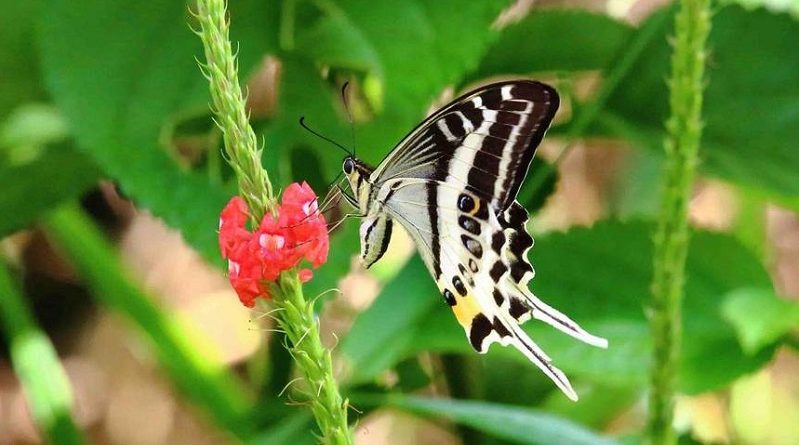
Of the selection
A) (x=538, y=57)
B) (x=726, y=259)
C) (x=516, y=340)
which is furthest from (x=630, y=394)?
(x=516, y=340)

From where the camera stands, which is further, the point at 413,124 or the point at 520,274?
the point at 413,124

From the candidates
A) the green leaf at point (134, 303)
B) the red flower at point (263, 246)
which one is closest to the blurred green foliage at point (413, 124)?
the green leaf at point (134, 303)

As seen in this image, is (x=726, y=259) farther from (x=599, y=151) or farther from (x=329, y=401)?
(x=599, y=151)

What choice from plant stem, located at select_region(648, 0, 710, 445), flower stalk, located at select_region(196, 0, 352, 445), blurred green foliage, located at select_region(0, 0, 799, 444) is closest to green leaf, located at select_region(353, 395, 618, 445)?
blurred green foliage, located at select_region(0, 0, 799, 444)

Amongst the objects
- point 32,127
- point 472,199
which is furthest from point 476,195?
point 32,127

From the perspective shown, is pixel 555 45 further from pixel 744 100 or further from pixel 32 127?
pixel 32 127

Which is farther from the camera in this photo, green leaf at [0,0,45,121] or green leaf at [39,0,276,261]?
green leaf at [0,0,45,121]

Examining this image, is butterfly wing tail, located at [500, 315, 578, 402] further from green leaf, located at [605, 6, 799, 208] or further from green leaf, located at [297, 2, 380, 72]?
green leaf, located at [605, 6, 799, 208]
